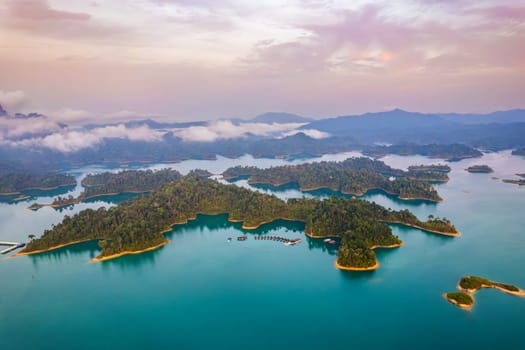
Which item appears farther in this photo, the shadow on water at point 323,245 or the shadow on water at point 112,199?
the shadow on water at point 112,199

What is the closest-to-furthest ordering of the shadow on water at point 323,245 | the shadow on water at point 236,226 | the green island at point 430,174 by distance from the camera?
the shadow on water at point 323,245
the shadow on water at point 236,226
the green island at point 430,174

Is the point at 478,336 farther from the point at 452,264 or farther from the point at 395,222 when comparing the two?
the point at 395,222

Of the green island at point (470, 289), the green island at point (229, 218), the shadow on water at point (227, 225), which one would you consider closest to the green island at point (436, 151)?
the green island at point (229, 218)

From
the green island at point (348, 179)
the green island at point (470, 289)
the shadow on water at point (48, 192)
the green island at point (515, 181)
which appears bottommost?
the green island at point (470, 289)

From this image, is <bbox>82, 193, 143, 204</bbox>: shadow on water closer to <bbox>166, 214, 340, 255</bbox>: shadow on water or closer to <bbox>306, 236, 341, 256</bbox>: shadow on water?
<bbox>166, 214, 340, 255</bbox>: shadow on water

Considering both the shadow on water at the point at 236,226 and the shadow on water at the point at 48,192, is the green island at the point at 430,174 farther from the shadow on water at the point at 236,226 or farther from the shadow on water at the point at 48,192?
the shadow on water at the point at 48,192

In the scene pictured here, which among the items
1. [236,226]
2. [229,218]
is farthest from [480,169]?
[236,226]

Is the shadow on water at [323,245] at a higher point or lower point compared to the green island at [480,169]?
lower
